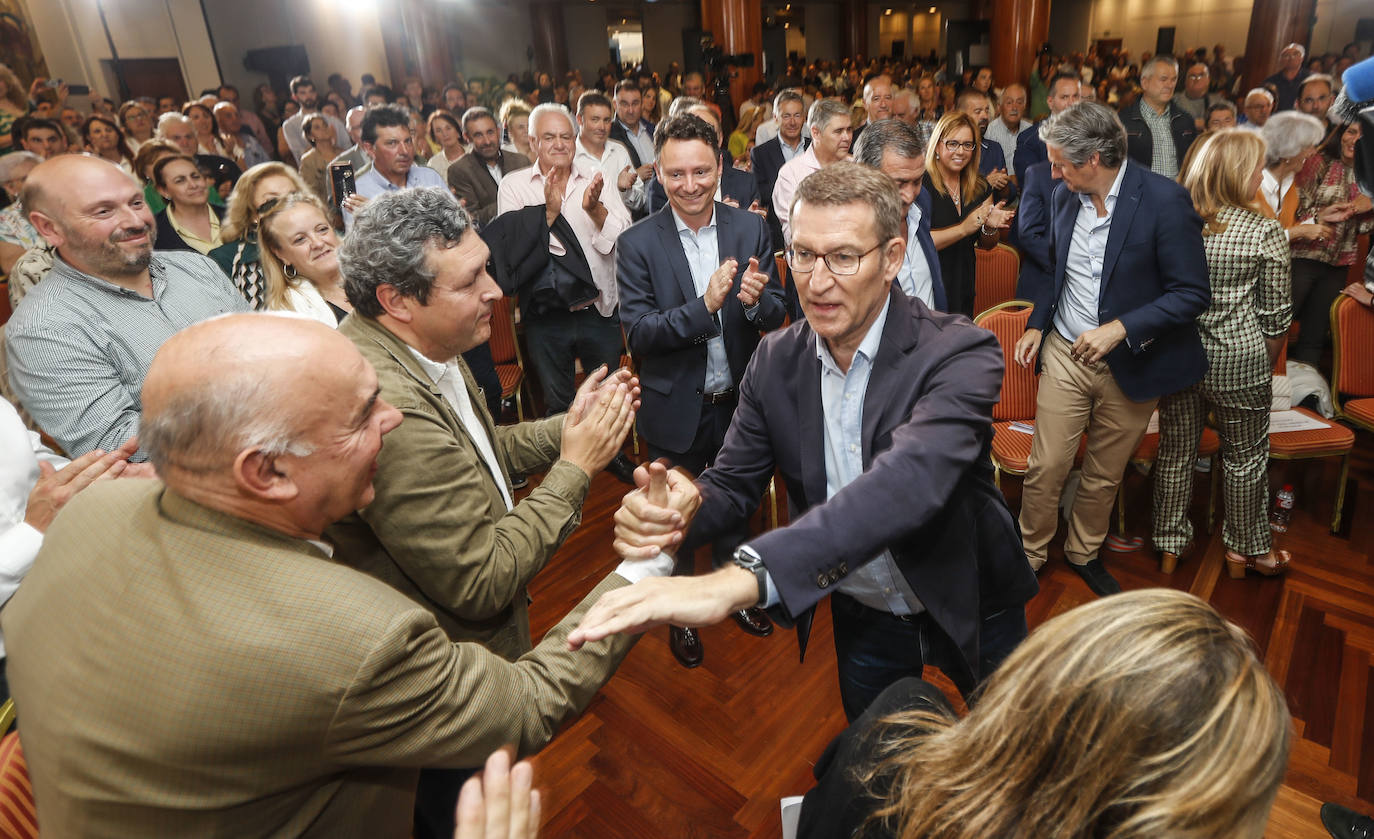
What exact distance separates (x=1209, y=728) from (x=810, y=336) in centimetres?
103

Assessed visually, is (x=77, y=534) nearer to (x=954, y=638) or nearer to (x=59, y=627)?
(x=59, y=627)

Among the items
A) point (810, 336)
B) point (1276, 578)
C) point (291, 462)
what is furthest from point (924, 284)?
point (291, 462)

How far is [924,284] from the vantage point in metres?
2.93

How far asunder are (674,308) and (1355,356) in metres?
2.98

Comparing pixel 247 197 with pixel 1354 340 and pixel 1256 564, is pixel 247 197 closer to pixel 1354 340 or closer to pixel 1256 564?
pixel 1256 564

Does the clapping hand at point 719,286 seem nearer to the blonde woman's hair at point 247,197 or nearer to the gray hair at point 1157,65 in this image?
the blonde woman's hair at point 247,197

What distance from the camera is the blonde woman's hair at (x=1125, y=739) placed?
2.34 feet

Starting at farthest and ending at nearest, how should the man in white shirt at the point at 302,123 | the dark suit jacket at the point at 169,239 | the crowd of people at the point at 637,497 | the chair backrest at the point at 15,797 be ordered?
the man in white shirt at the point at 302,123, the dark suit jacket at the point at 169,239, the chair backrest at the point at 15,797, the crowd of people at the point at 637,497

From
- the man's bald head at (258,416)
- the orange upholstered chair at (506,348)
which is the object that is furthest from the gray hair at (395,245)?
the orange upholstered chair at (506,348)

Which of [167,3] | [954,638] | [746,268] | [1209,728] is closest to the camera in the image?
[1209,728]

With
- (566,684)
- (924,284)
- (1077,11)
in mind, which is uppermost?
(1077,11)

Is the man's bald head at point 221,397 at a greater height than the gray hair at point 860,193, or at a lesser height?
lesser

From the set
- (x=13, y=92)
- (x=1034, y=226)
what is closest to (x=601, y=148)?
(x=1034, y=226)

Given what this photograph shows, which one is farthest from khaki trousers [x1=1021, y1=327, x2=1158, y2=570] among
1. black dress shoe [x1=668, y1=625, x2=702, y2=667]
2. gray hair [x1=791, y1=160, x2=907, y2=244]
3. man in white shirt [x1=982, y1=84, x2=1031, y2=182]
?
man in white shirt [x1=982, y1=84, x2=1031, y2=182]
